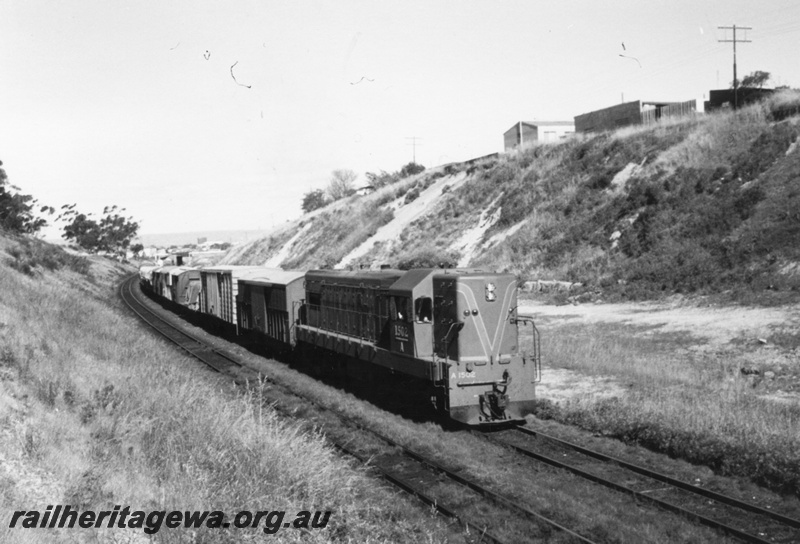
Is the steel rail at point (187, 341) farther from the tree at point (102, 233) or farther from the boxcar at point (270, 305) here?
the tree at point (102, 233)

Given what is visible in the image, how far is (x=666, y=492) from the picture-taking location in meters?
10.5

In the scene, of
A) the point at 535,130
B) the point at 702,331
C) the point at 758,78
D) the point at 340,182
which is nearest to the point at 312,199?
the point at 340,182

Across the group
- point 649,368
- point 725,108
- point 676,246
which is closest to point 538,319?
point 676,246

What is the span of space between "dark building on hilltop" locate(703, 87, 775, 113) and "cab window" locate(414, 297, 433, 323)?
32.2 m

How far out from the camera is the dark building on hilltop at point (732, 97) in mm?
40625

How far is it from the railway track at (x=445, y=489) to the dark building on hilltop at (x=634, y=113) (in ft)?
115

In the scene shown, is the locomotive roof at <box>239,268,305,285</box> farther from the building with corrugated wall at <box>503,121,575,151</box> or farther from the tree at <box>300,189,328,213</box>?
the tree at <box>300,189,328,213</box>

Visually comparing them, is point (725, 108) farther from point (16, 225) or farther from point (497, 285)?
point (16, 225)

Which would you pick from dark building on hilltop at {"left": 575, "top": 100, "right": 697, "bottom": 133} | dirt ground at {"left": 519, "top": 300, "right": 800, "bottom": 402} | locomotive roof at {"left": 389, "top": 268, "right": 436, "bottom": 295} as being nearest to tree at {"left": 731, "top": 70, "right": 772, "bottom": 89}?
dark building on hilltop at {"left": 575, "top": 100, "right": 697, "bottom": 133}

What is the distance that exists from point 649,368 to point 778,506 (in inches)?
317

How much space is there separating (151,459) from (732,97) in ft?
138

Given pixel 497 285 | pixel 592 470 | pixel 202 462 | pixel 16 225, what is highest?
pixel 16 225

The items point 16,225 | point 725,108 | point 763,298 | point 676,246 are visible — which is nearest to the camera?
point 763,298

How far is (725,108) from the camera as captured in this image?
40.6 meters
